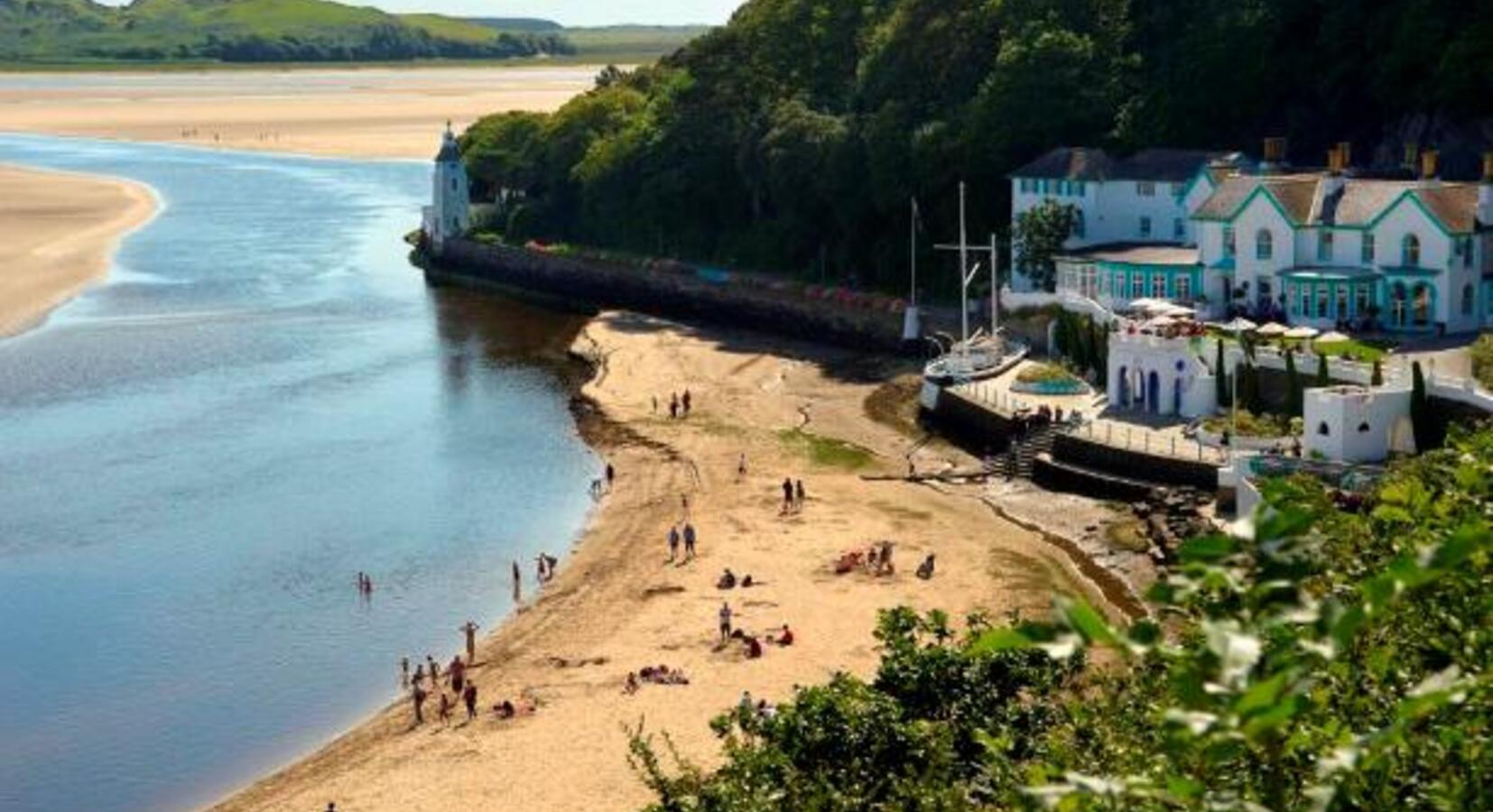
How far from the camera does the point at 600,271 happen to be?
82.5 meters

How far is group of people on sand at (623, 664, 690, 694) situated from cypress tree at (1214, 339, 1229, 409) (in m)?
18.5

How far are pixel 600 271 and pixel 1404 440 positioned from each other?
46164mm

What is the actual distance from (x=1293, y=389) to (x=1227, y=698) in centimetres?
3968

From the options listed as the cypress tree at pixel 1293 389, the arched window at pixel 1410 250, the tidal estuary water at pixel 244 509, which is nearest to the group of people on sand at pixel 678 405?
the tidal estuary water at pixel 244 509

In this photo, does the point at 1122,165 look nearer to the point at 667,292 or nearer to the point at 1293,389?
the point at 1293,389

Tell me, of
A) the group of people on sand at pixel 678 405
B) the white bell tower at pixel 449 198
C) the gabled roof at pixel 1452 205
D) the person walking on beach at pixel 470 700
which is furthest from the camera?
the white bell tower at pixel 449 198

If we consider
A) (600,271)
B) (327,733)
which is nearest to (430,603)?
(327,733)

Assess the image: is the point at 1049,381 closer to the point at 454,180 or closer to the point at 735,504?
the point at 735,504

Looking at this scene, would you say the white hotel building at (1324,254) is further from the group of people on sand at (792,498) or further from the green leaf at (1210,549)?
the green leaf at (1210,549)

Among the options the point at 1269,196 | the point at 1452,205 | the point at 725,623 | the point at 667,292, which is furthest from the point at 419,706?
the point at 667,292

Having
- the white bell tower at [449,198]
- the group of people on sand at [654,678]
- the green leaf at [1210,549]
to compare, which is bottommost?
the group of people on sand at [654,678]

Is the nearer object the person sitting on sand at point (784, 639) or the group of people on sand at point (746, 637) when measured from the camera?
the group of people on sand at point (746, 637)

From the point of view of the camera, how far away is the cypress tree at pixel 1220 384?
46.5 metres

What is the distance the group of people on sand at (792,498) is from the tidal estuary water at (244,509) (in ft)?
15.5
